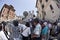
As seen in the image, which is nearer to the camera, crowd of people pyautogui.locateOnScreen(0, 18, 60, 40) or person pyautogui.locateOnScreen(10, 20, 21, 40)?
crowd of people pyautogui.locateOnScreen(0, 18, 60, 40)

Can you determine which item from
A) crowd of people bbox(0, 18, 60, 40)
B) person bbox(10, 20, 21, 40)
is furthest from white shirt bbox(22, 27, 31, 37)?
person bbox(10, 20, 21, 40)

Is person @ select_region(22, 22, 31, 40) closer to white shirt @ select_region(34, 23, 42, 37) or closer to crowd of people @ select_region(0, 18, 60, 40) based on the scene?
crowd of people @ select_region(0, 18, 60, 40)

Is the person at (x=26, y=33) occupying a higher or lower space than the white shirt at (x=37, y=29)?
lower

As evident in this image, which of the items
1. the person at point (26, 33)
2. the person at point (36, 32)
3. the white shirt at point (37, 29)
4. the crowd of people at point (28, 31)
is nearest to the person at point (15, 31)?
the crowd of people at point (28, 31)

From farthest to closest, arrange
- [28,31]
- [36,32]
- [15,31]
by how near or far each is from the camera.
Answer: [15,31] → [28,31] → [36,32]

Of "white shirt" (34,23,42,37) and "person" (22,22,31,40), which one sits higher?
"white shirt" (34,23,42,37)

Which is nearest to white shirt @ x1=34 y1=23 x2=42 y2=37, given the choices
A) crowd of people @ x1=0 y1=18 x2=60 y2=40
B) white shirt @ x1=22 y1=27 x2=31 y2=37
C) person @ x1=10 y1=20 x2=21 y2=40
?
crowd of people @ x1=0 y1=18 x2=60 y2=40

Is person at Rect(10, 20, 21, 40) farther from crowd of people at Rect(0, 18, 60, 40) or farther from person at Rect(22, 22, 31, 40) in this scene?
person at Rect(22, 22, 31, 40)

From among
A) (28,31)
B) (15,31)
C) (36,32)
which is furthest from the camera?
(15,31)

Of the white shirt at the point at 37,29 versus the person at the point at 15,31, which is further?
the person at the point at 15,31

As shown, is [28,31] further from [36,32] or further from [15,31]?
[15,31]

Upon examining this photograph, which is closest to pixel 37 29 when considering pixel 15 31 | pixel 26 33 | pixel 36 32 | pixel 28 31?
pixel 36 32

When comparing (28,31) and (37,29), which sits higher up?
(37,29)

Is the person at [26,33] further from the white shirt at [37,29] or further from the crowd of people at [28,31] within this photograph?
the white shirt at [37,29]
